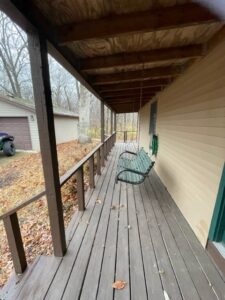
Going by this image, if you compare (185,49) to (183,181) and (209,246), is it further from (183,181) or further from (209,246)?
(209,246)

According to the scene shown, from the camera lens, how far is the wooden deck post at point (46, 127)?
121 cm

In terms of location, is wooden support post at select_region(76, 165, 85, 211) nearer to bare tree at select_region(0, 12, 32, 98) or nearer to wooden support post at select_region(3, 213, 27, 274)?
wooden support post at select_region(3, 213, 27, 274)

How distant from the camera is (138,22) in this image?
1238 millimetres

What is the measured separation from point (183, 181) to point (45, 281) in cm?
218

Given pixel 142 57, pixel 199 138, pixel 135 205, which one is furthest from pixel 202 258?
pixel 142 57

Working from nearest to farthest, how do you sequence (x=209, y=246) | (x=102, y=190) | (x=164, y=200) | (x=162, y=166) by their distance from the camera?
(x=209, y=246)
(x=164, y=200)
(x=102, y=190)
(x=162, y=166)

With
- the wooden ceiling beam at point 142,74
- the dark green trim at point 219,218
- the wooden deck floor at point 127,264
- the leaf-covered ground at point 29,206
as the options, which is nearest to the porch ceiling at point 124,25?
the wooden ceiling beam at point 142,74

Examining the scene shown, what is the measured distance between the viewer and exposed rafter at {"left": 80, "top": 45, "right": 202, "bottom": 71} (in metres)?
1.91

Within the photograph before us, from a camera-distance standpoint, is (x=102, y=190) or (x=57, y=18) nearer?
(x=57, y=18)

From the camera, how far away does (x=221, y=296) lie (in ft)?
4.36

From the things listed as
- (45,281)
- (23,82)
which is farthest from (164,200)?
(23,82)

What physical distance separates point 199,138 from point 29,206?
3945 millimetres

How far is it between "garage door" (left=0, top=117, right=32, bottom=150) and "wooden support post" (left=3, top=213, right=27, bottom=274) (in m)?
8.50

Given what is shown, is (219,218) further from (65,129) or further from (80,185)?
(65,129)
